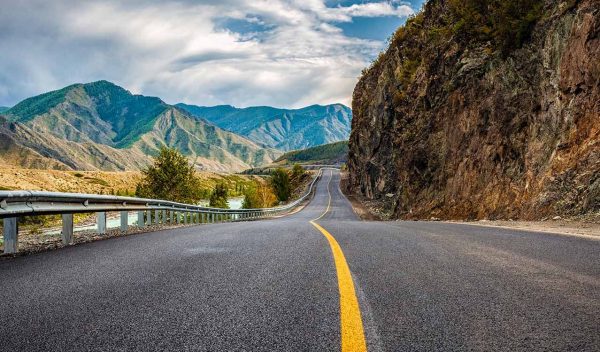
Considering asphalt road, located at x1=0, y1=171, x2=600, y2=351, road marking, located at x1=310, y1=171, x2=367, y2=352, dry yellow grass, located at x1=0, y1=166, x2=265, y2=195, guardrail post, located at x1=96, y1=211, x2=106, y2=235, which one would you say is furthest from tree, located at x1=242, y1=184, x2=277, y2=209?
road marking, located at x1=310, y1=171, x2=367, y2=352

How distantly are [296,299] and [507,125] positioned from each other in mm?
21223

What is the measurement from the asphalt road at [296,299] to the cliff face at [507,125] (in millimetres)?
10537

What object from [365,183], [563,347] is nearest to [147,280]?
[563,347]

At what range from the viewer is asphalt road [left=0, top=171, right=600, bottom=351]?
2.98 meters

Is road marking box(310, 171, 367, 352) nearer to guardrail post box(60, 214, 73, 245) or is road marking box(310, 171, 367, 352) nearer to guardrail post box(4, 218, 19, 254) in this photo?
guardrail post box(4, 218, 19, 254)

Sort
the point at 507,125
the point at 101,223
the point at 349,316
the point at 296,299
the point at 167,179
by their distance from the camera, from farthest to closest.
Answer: the point at 167,179, the point at 507,125, the point at 101,223, the point at 296,299, the point at 349,316

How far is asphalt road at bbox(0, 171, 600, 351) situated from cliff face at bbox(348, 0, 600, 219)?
1054 centimetres

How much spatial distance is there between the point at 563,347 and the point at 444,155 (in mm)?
26978

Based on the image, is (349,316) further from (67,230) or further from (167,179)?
(167,179)

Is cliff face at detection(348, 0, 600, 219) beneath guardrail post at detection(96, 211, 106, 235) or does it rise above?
above

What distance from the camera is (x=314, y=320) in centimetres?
338

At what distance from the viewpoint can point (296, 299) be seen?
399 cm

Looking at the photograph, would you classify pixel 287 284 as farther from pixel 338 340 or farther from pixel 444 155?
pixel 444 155

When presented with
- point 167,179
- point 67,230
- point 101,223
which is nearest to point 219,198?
point 167,179
